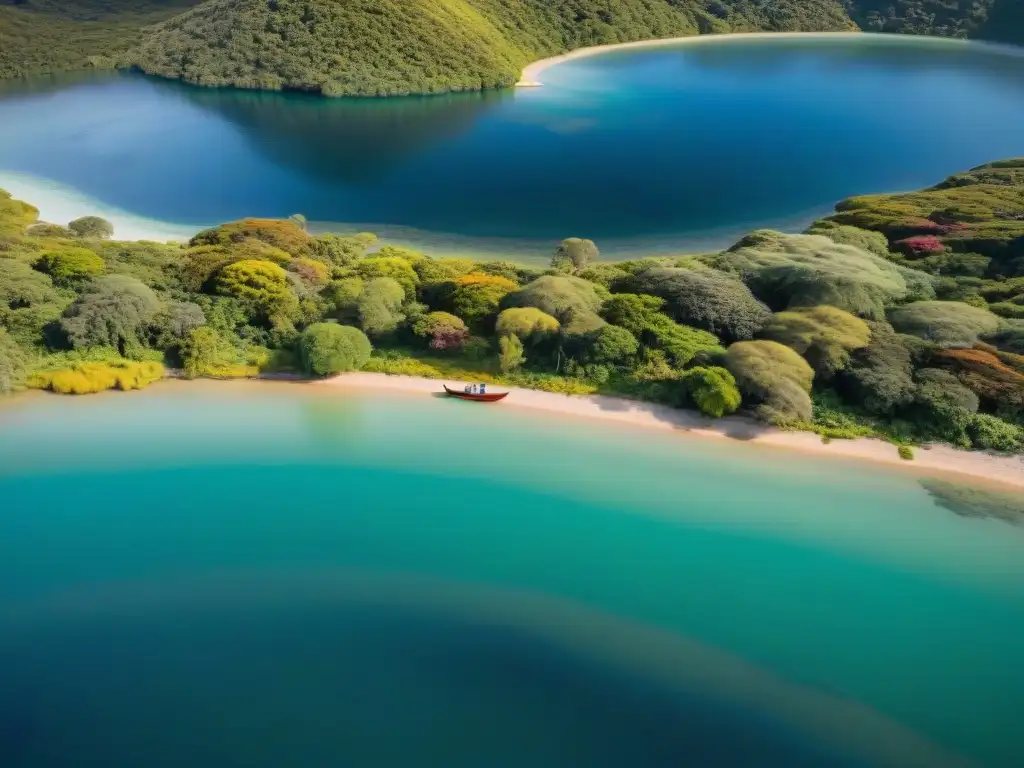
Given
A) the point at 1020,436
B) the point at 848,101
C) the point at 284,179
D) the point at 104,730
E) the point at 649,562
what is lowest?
the point at 104,730

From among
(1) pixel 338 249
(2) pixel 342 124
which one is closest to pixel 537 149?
(2) pixel 342 124

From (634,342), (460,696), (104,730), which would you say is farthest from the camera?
(634,342)

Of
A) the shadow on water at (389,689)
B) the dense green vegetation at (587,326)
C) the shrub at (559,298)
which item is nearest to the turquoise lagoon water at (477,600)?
the shadow on water at (389,689)

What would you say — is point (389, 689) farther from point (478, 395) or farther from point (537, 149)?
point (537, 149)

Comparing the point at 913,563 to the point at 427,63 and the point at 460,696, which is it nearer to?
the point at 460,696

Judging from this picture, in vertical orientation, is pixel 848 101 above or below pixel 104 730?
above

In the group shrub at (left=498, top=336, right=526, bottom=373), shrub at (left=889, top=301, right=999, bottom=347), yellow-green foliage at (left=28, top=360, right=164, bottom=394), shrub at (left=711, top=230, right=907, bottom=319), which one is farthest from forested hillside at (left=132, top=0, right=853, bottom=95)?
shrub at (left=889, top=301, right=999, bottom=347)

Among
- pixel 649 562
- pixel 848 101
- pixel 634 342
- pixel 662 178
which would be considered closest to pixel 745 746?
pixel 649 562
